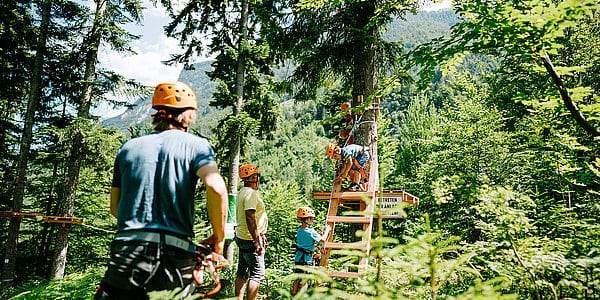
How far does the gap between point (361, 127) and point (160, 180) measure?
21.0 ft

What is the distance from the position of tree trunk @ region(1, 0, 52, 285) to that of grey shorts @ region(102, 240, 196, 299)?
14.8m

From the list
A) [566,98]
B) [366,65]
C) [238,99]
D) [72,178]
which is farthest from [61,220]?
[566,98]

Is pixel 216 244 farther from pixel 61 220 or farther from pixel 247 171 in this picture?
pixel 61 220

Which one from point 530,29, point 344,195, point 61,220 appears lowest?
point 61,220

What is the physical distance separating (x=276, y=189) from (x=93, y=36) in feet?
44.4

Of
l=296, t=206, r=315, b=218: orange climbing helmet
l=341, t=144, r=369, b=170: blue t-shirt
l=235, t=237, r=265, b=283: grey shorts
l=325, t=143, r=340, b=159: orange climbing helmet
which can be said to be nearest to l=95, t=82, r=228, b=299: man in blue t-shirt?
l=235, t=237, r=265, b=283: grey shorts

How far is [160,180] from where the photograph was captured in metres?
2.18

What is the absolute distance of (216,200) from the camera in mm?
2154

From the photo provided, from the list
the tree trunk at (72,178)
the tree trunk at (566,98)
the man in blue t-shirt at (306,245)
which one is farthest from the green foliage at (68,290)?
the tree trunk at (566,98)

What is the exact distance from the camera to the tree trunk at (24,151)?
13102mm

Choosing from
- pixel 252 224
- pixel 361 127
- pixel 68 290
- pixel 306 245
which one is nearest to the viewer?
pixel 252 224

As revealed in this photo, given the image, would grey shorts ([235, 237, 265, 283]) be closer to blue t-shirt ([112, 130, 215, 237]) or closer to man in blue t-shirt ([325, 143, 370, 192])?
man in blue t-shirt ([325, 143, 370, 192])

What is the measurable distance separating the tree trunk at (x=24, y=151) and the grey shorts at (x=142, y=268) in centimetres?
1480

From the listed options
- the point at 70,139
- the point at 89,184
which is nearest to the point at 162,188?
the point at 70,139
